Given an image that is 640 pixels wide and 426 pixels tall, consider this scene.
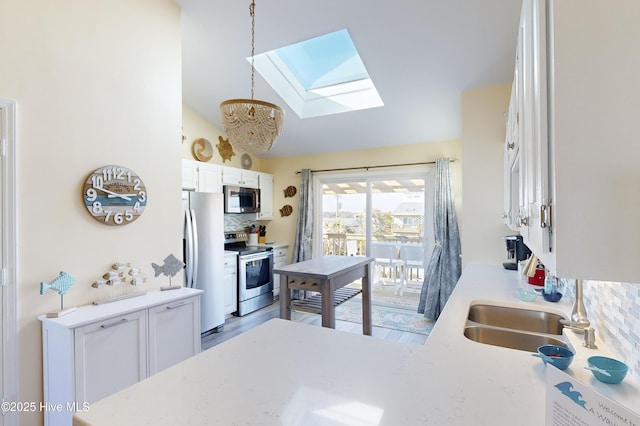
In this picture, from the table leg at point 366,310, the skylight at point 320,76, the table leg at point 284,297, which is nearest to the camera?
the table leg at point 284,297

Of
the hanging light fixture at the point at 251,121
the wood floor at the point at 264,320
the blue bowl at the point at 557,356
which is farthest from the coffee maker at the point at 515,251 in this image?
the hanging light fixture at the point at 251,121

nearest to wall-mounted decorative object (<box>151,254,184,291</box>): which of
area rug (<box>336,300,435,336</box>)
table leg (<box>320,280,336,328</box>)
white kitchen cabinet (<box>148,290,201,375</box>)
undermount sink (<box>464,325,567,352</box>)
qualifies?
white kitchen cabinet (<box>148,290,201,375</box>)

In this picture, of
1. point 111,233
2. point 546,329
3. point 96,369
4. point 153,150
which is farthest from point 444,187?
point 96,369

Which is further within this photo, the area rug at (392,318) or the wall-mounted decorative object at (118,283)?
the area rug at (392,318)

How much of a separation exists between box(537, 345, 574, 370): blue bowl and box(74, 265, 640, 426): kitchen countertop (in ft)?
0.13

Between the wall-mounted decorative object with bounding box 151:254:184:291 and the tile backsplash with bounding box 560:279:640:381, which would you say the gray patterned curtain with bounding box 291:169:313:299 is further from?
the tile backsplash with bounding box 560:279:640:381

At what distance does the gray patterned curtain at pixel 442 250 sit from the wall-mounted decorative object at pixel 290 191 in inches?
89.3

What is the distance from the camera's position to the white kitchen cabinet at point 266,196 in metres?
5.26

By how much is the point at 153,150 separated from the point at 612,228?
284cm

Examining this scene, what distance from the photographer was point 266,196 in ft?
17.7

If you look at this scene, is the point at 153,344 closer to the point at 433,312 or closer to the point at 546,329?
the point at 546,329

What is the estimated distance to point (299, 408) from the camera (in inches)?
32.4

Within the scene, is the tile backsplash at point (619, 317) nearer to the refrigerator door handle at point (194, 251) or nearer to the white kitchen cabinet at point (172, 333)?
the white kitchen cabinet at point (172, 333)

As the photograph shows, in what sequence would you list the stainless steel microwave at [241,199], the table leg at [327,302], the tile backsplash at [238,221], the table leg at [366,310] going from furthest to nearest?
the tile backsplash at [238,221]
the stainless steel microwave at [241,199]
the table leg at [366,310]
the table leg at [327,302]
